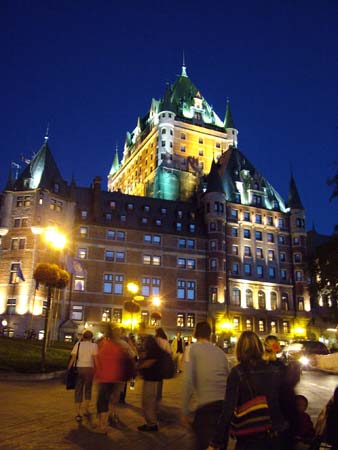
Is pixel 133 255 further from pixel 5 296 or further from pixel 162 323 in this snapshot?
pixel 5 296

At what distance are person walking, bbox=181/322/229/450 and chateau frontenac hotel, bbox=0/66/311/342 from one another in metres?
39.5

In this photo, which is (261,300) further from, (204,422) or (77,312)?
(204,422)

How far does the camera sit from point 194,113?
9306cm

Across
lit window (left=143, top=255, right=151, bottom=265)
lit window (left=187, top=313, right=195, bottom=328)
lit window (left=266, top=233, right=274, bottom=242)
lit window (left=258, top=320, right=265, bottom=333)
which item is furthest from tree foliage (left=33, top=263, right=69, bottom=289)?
lit window (left=266, top=233, right=274, bottom=242)

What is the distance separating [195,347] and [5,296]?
4626 centimetres

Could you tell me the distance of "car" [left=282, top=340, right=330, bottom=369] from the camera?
27.8 m

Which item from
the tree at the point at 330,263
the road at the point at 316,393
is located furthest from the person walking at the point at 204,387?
the tree at the point at 330,263

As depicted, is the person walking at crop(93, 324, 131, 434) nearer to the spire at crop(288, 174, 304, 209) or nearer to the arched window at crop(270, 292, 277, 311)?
the arched window at crop(270, 292, 277, 311)

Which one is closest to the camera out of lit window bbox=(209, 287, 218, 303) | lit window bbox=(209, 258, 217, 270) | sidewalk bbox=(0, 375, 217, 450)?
sidewalk bbox=(0, 375, 217, 450)

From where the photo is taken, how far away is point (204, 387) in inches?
229

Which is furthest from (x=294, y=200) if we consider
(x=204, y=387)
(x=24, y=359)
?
(x=204, y=387)

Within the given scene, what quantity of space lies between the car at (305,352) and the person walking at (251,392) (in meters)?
23.7

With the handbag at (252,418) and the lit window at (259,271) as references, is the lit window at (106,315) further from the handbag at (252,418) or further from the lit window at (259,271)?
the handbag at (252,418)

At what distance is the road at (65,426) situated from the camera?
793cm
